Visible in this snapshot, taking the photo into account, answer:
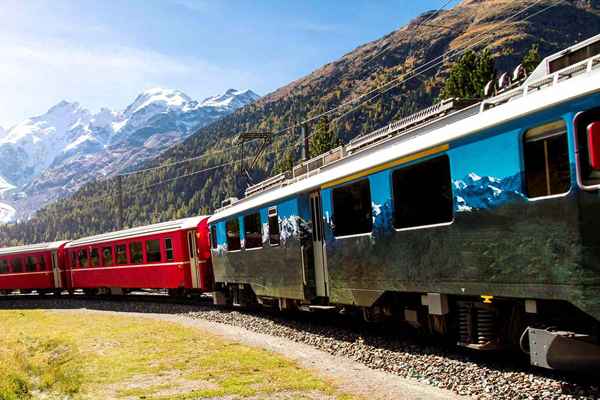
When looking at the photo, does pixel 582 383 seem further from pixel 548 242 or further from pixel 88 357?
pixel 88 357

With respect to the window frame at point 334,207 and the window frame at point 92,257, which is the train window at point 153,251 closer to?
the window frame at point 92,257

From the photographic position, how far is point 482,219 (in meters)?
9.12

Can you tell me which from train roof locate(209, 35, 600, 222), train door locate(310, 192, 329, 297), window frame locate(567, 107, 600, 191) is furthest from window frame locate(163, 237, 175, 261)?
window frame locate(567, 107, 600, 191)

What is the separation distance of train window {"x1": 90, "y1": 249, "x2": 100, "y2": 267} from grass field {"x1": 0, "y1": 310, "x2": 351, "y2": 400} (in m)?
15.1

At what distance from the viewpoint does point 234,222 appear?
2127 cm

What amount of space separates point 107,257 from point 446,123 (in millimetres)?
26575

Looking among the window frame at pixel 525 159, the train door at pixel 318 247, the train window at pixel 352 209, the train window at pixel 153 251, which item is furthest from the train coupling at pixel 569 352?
the train window at pixel 153 251

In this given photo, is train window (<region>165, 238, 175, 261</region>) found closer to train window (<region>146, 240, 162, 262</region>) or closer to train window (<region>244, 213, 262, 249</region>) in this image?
train window (<region>146, 240, 162, 262</region>)

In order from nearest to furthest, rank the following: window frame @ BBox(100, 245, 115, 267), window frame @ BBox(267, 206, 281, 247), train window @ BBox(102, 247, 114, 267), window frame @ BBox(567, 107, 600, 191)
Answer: window frame @ BBox(567, 107, 600, 191) < window frame @ BBox(267, 206, 281, 247) < window frame @ BBox(100, 245, 115, 267) < train window @ BBox(102, 247, 114, 267)

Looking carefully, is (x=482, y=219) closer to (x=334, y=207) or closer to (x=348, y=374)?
(x=348, y=374)

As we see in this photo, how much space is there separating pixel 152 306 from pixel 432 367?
19460mm

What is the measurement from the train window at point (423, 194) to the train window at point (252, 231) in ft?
25.9

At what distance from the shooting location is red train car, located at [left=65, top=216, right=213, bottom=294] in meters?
27.2

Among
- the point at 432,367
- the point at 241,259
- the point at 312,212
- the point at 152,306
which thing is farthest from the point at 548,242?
the point at 152,306
